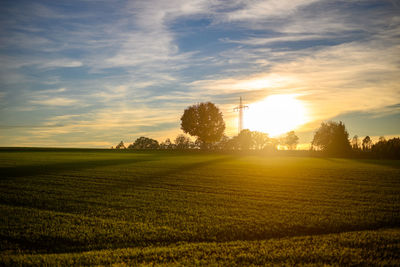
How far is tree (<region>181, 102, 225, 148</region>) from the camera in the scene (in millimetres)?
87188

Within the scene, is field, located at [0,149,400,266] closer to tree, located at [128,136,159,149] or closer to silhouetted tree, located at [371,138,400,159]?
silhouetted tree, located at [371,138,400,159]

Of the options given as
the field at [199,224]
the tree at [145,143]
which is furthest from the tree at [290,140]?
the field at [199,224]

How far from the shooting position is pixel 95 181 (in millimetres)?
21656

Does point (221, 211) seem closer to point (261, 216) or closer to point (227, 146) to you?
point (261, 216)

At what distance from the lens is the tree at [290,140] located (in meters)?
149

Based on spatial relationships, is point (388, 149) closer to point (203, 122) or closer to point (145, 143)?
point (203, 122)

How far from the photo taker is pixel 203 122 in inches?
3435

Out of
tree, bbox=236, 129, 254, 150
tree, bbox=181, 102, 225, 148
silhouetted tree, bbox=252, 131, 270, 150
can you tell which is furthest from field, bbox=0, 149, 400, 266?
silhouetted tree, bbox=252, 131, 270, 150

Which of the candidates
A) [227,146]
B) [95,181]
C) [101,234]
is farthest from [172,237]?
[227,146]

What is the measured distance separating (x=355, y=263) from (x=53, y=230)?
9.66m

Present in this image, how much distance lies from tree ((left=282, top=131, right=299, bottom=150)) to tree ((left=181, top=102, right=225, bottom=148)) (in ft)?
238

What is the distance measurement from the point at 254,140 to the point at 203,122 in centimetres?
5914

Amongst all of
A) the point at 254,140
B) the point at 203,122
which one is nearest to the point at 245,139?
the point at 254,140

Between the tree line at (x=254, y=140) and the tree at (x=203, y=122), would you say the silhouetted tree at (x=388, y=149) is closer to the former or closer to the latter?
the tree line at (x=254, y=140)
